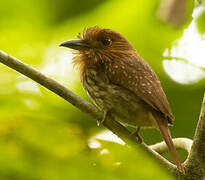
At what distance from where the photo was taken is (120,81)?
95.6 inches

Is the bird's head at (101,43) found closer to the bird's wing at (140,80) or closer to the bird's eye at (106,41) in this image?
the bird's eye at (106,41)

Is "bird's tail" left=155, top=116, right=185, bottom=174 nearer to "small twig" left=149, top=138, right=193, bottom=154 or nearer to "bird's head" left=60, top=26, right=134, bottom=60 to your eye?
"small twig" left=149, top=138, right=193, bottom=154

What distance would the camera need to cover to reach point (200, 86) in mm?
2488

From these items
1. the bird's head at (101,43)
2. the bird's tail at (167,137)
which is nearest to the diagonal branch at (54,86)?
the bird's tail at (167,137)

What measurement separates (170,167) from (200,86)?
830 mm

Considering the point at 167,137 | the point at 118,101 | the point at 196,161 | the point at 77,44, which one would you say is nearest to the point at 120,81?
the point at 118,101

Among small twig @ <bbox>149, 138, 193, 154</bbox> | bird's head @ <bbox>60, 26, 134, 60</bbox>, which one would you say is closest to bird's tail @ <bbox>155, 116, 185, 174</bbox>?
small twig @ <bbox>149, 138, 193, 154</bbox>

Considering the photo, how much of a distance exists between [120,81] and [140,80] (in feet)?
0.44

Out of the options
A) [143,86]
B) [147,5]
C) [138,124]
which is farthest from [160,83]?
[147,5]

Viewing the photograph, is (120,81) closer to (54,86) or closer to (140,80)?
(140,80)

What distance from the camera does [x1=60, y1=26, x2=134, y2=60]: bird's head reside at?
2627 millimetres

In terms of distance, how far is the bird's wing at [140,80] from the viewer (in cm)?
227

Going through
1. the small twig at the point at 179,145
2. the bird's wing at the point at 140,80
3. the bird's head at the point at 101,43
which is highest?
the bird's head at the point at 101,43

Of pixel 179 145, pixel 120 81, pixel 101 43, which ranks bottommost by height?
pixel 179 145
